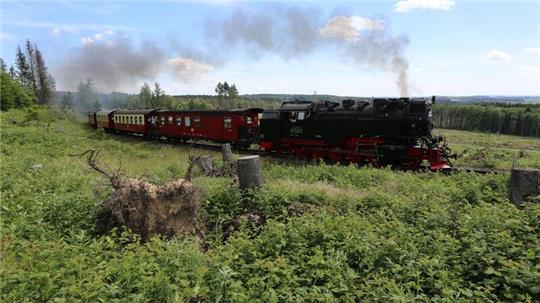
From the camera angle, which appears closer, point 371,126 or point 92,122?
point 371,126

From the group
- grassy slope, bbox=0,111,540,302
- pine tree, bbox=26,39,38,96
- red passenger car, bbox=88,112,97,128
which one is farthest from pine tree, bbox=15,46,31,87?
grassy slope, bbox=0,111,540,302

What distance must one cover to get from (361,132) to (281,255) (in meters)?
13.4

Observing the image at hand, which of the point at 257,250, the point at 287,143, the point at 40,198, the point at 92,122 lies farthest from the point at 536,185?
the point at 92,122

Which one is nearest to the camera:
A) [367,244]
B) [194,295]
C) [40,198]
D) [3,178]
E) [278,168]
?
[194,295]

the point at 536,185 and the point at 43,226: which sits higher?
the point at 536,185

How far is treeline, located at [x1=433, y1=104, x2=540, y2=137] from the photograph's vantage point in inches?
4003

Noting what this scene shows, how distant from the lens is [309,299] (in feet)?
14.7

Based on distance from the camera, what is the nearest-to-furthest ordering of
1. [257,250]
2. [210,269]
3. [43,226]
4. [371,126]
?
[210,269]
[257,250]
[43,226]
[371,126]

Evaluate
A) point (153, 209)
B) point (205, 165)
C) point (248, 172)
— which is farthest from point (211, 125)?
point (153, 209)

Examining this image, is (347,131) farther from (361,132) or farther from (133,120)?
(133,120)

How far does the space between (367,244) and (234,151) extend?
2036cm

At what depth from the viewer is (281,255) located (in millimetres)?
5848

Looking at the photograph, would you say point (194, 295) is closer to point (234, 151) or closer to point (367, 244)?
point (367, 244)

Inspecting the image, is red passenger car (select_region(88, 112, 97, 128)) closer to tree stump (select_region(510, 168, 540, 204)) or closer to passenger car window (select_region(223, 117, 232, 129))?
passenger car window (select_region(223, 117, 232, 129))
